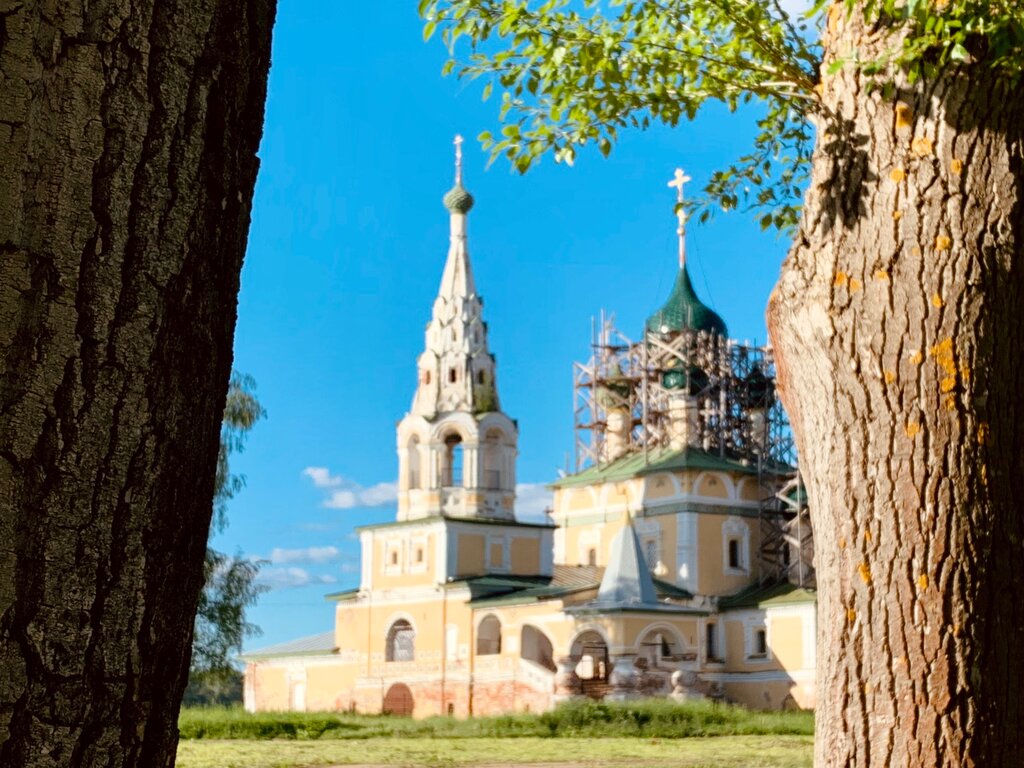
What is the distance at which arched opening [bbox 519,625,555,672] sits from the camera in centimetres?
3616

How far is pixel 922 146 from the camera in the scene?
4859 mm

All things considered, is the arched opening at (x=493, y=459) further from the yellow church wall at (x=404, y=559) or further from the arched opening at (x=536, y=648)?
the arched opening at (x=536, y=648)

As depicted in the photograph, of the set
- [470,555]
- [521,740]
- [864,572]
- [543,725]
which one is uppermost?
[470,555]

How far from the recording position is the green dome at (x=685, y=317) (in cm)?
4409

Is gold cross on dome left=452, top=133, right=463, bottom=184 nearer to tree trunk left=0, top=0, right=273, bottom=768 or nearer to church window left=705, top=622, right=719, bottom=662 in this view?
church window left=705, top=622, right=719, bottom=662

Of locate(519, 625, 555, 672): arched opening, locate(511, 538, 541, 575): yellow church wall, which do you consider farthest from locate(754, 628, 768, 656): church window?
locate(511, 538, 541, 575): yellow church wall

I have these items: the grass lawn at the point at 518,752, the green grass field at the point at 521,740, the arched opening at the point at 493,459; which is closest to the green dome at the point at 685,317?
the arched opening at the point at 493,459

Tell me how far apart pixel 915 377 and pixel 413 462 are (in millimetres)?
36196

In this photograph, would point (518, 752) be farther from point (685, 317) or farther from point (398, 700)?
point (685, 317)

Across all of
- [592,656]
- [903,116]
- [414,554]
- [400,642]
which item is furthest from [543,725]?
[903,116]

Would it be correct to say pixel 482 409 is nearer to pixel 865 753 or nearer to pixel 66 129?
pixel 865 753

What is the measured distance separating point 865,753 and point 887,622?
0.44 metres

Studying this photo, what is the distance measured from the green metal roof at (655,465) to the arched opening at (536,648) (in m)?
6.02

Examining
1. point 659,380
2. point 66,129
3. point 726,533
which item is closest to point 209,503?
point 66,129
